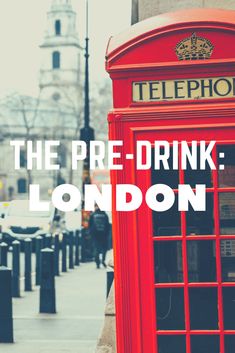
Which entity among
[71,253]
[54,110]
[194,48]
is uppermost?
[54,110]

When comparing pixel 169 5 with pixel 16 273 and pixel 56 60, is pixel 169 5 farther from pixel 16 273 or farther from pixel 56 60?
pixel 56 60

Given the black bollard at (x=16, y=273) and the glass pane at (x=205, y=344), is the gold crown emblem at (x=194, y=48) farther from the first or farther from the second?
the black bollard at (x=16, y=273)

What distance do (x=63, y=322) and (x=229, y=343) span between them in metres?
5.25

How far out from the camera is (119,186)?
20.0 feet

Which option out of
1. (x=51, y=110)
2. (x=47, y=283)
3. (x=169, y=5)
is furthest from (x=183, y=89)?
(x=51, y=110)

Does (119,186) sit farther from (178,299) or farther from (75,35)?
(75,35)

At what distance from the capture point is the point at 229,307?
6.14 metres

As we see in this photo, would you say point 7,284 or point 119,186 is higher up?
point 119,186

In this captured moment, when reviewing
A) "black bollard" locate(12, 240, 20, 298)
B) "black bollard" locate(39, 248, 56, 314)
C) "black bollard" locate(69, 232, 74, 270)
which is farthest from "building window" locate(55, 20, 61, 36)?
"black bollard" locate(39, 248, 56, 314)

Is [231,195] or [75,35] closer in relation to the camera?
[231,195]

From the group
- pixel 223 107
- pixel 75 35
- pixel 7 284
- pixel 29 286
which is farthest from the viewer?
pixel 75 35

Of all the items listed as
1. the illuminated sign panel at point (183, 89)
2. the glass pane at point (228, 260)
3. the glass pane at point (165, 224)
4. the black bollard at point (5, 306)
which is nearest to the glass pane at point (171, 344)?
the glass pane at point (228, 260)

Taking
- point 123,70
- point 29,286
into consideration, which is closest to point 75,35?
point 29,286

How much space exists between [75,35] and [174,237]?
417 feet
